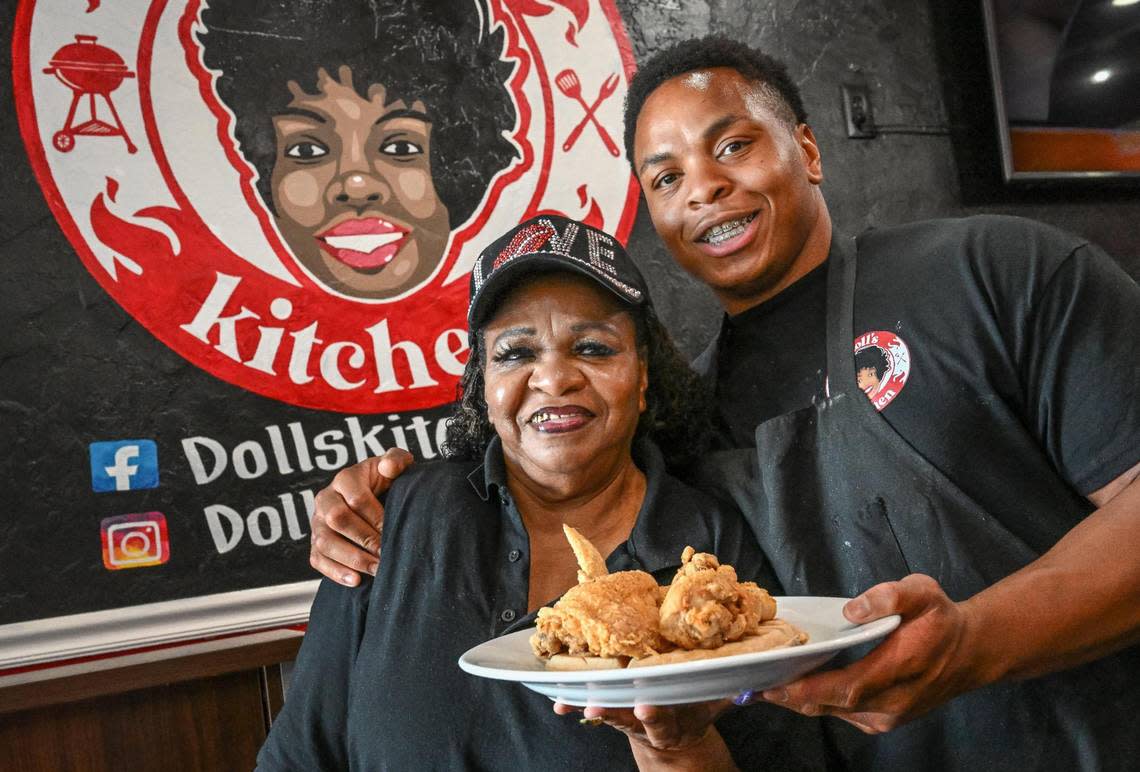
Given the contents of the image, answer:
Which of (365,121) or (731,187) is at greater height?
(365,121)

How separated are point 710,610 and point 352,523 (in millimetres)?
825

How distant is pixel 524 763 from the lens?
1485 mm

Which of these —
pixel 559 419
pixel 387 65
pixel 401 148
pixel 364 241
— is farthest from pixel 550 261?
pixel 387 65

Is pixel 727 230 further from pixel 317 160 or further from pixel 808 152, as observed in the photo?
pixel 317 160

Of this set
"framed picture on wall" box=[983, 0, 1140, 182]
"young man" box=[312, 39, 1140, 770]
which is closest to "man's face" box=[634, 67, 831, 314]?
"young man" box=[312, 39, 1140, 770]

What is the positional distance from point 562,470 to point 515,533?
144 millimetres

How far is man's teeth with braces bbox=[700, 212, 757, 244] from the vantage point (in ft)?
6.40

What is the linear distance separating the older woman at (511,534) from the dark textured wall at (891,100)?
1.53 m

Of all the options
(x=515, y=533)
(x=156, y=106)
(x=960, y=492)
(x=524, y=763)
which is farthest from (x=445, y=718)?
(x=156, y=106)

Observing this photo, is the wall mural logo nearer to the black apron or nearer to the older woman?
the older woman

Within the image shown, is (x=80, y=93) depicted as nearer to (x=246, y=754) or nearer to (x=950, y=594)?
(x=246, y=754)

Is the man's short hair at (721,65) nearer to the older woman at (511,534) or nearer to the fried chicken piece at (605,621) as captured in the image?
the older woman at (511,534)

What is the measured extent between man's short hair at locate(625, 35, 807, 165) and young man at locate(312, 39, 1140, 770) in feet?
1.37

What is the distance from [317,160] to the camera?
271 cm
